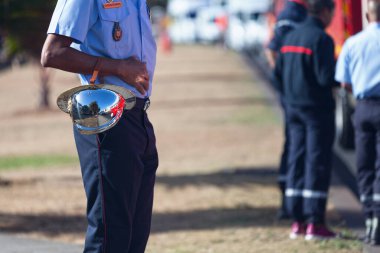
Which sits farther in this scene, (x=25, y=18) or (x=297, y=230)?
(x=25, y=18)

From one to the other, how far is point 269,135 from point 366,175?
8203 millimetres

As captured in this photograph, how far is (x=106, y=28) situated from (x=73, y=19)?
0.17 meters

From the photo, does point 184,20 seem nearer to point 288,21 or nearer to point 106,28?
point 288,21

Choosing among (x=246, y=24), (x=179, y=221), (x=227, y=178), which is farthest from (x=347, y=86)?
(x=246, y=24)

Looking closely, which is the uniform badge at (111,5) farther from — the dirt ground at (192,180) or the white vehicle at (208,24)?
the white vehicle at (208,24)

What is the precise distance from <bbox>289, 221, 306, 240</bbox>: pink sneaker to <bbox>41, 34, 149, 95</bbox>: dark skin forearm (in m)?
3.67

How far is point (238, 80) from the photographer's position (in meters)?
30.4


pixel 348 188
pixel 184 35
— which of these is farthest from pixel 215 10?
pixel 348 188

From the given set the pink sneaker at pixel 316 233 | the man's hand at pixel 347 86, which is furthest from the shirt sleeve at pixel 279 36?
the pink sneaker at pixel 316 233

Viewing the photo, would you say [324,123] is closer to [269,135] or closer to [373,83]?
[373,83]

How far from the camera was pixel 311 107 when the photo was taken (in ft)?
25.7

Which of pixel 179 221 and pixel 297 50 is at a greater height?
pixel 297 50

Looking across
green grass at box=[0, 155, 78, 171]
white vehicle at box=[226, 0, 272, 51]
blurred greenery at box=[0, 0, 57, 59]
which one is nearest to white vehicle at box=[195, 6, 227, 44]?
white vehicle at box=[226, 0, 272, 51]

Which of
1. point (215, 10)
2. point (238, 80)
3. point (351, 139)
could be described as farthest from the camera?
point (215, 10)
